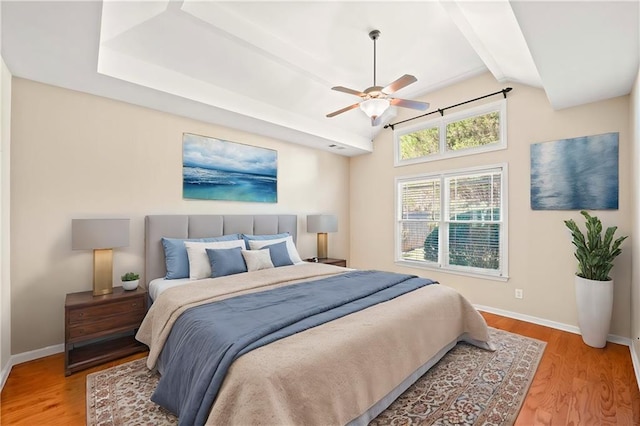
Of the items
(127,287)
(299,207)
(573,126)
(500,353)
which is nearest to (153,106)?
(127,287)

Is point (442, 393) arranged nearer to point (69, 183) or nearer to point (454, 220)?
point (454, 220)

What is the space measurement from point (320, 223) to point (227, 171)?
168 cm

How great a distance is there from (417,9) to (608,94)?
2173 millimetres

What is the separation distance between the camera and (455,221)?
4336 mm

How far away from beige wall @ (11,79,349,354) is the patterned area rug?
3.29 feet

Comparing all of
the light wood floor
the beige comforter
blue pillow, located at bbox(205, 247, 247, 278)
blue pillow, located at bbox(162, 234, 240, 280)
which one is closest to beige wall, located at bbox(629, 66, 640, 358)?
the light wood floor

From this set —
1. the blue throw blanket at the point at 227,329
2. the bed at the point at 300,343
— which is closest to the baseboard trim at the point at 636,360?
the bed at the point at 300,343

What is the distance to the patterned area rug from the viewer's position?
1904mm

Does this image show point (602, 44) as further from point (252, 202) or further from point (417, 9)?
point (252, 202)

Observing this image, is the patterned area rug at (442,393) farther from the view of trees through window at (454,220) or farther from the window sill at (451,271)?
the view of trees through window at (454,220)

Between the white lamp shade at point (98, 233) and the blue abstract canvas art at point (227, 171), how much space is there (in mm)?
945

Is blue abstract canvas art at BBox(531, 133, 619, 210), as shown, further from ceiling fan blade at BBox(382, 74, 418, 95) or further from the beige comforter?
ceiling fan blade at BBox(382, 74, 418, 95)

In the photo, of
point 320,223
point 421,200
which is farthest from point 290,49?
point 421,200

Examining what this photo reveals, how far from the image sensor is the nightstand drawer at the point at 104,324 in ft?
8.14
